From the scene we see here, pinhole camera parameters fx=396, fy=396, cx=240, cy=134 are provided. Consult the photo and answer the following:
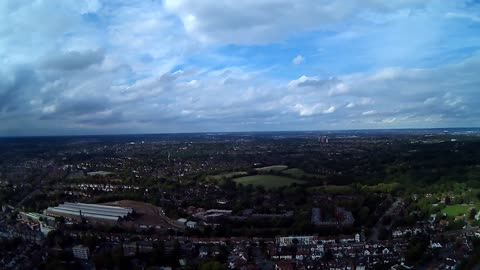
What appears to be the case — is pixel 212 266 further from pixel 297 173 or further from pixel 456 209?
pixel 297 173

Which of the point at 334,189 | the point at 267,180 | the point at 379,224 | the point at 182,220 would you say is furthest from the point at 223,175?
the point at 379,224

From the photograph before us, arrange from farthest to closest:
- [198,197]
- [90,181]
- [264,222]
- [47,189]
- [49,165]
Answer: [49,165] < [90,181] < [47,189] < [198,197] < [264,222]

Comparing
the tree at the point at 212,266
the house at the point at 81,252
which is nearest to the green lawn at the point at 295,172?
the house at the point at 81,252

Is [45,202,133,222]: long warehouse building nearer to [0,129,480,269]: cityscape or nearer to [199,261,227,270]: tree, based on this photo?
[0,129,480,269]: cityscape

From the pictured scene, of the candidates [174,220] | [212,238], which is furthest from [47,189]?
[212,238]

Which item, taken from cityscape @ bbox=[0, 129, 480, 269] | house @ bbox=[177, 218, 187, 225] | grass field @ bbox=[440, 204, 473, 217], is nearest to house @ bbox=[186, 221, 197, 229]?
cityscape @ bbox=[0, 129, 480, 269]

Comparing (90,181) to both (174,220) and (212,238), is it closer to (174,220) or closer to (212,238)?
(174,220)

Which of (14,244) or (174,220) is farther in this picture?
(174,220)
